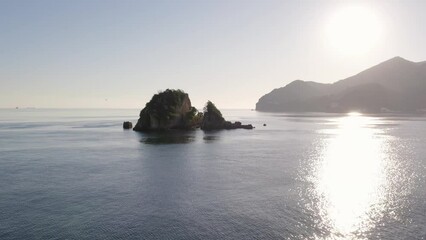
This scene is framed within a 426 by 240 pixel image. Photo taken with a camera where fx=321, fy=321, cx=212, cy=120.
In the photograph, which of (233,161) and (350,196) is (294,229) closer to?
(350,196)

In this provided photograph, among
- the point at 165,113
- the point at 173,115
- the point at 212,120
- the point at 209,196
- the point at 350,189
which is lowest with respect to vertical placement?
the point at 350,189

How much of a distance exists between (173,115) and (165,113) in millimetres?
3956

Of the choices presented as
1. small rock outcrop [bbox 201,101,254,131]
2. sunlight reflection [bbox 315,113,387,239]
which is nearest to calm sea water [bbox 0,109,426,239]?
sunlight reflection [bbox 315,113,387,239]

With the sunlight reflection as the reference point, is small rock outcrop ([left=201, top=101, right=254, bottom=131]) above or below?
above

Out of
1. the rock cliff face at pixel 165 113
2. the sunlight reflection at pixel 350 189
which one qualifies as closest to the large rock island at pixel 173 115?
the rock cliff face at pixel 165 113

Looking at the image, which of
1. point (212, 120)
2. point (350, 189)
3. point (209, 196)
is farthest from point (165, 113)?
point (350, 189)

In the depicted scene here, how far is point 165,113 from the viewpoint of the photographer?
14000 cm

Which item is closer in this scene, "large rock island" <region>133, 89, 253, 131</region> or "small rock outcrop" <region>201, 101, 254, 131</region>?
"large rock island" <region>133, 89, 253, 131</region>

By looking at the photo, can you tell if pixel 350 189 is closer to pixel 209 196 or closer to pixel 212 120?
pixel 209 196

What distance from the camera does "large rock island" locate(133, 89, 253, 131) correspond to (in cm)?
13900

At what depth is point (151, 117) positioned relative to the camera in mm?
137500

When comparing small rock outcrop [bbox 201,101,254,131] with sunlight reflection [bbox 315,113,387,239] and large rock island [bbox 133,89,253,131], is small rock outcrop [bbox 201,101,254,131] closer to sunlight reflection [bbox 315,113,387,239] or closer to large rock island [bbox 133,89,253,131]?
large rock island [bbox 133,89,253,131]

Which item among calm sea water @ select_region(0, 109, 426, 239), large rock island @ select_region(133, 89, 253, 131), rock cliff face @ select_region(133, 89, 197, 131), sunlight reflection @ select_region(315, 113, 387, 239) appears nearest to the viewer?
calm sea water @ select_region(0, 109, 426, 239)

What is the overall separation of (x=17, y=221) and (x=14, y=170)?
2875 cm
